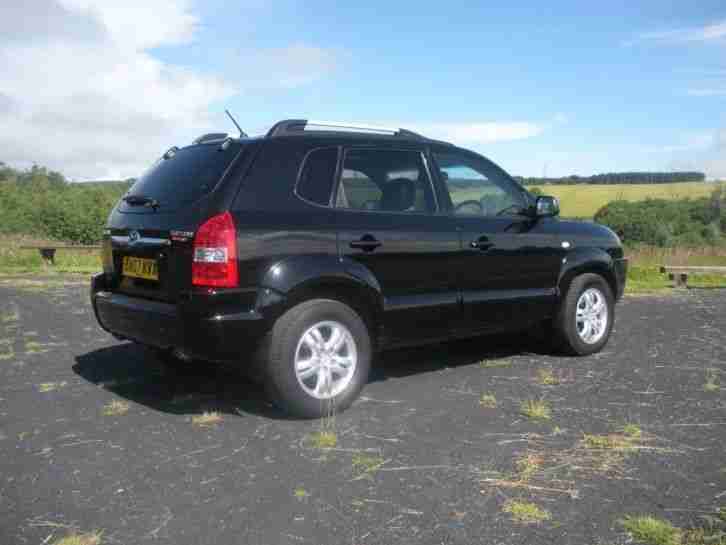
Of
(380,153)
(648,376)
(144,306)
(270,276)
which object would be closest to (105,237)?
(144,306)

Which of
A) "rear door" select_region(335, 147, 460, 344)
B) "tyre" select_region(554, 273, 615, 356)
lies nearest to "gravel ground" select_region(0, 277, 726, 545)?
"tyre" select_region(554, 273, 615, 356)

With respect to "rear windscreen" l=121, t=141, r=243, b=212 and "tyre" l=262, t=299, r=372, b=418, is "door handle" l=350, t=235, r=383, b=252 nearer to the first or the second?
"tyre" l=262, t=299, r=372, b=418

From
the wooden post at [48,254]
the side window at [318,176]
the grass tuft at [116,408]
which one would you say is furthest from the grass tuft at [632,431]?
the wooden post at [48,254]

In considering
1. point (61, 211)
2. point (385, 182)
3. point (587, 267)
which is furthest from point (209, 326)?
point (61, 211)

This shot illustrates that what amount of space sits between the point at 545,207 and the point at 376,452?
292cm

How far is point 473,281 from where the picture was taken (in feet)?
17.5

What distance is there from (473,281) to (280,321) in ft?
5.74

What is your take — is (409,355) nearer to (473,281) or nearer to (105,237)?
(473,281)

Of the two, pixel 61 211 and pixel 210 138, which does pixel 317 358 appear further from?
pixel 61 211

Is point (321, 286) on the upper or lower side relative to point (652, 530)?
upper

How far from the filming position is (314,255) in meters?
4.34

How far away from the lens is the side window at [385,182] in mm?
4746

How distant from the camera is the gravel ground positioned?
2977 mm

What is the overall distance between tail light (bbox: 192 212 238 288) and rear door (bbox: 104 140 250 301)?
0.07 meters
